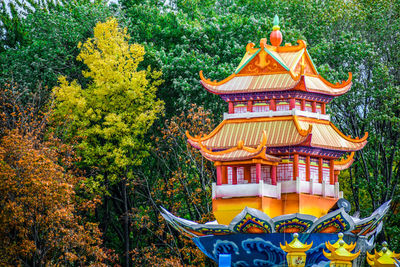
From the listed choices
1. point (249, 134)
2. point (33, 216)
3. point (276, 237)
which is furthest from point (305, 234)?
point (33, 216)

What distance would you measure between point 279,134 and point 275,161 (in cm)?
81

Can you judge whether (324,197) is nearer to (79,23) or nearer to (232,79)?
(232,79)

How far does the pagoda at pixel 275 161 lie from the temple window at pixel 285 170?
0.03 meters

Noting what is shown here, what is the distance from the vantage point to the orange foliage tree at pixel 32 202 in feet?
82.8

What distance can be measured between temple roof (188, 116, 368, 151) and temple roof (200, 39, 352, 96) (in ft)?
2.95

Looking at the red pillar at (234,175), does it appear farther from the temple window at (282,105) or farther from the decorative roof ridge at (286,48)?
the decorative roof ridge at (286,48)

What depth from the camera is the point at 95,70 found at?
30359 mm

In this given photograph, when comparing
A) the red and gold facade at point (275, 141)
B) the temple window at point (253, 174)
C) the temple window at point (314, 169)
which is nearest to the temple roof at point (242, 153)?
the red and gold facade at point (275, 141)

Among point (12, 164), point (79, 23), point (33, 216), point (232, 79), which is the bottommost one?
point (33, 216)

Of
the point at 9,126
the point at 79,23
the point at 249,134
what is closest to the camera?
the point at 249,134

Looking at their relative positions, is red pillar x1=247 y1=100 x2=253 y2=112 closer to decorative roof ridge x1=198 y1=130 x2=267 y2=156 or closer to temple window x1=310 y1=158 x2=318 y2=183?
decorative roof ridge x1=198 y1=130 x2=267 y2=156

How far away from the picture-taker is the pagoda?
832 inches

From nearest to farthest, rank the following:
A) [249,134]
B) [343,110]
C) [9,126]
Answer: [249,134]
[9,126]
[343,110]

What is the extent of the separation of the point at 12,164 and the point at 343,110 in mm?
13617
